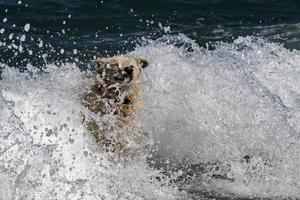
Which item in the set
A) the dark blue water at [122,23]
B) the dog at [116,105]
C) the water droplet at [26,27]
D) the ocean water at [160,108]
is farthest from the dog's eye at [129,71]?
the water droplet at [26,27]

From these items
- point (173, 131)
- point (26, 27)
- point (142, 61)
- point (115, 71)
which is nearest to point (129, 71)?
point (115, 71)

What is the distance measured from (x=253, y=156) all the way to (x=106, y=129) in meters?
2.15

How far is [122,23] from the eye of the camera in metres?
13.4

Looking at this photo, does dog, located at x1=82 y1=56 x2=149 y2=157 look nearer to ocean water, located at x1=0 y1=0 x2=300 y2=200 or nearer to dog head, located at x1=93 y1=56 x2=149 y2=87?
dog head, located at x1=93 y1=56 x2=149 y2=87

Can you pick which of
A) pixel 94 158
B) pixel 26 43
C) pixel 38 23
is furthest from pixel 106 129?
pixel 38 23

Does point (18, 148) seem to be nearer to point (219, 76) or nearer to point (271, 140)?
point (271, 140)

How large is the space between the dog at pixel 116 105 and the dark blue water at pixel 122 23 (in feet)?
14.4

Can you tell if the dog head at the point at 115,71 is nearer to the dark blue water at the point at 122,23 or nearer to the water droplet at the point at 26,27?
the dark blue water at the point at 122,23

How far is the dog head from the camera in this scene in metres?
6.98

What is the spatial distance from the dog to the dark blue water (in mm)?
4385

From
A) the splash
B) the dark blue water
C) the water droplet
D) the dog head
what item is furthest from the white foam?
the water droplet

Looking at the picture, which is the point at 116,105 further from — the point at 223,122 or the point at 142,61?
the point at 223,122

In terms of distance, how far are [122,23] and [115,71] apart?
6.62 meters

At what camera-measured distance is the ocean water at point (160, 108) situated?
18.9 feet
